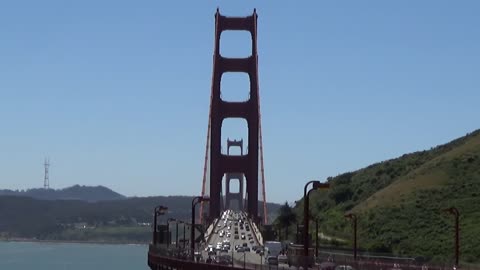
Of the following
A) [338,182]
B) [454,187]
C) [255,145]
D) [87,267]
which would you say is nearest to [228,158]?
[255,145]

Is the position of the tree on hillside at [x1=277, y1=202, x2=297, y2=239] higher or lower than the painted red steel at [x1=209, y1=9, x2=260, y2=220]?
lower

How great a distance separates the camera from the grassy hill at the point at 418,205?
65.1 m

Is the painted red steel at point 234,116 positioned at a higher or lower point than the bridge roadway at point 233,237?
higher

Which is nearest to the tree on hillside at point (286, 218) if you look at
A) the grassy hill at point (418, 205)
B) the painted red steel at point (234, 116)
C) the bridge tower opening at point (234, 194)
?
the grassy hill at point (418, 205)

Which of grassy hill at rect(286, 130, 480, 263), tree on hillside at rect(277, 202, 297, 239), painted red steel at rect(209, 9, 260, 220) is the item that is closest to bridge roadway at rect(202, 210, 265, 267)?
tree on hillside at rect(277, 202, 297, 239)

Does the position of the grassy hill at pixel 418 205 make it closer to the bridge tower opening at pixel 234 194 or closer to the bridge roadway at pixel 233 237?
the bridge roadway at pixel 233 237

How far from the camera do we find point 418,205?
76562 mm

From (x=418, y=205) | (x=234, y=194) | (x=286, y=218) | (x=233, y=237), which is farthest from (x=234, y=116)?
(x=234, y=194)

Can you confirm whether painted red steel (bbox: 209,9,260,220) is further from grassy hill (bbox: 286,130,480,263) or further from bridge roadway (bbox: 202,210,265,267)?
grassy hill (bbox: 286,130,480,263)

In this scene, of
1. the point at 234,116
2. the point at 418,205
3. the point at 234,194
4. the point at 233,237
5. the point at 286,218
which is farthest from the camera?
the point at 234,194

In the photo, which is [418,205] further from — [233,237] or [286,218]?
[286,218]

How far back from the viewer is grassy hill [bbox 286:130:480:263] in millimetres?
65062

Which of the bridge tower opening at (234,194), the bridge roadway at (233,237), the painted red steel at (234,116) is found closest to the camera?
the bridge roadway at (233,237)

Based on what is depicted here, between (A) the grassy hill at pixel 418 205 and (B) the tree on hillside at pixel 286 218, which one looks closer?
(A) the grassy hill at pixel 418 205
